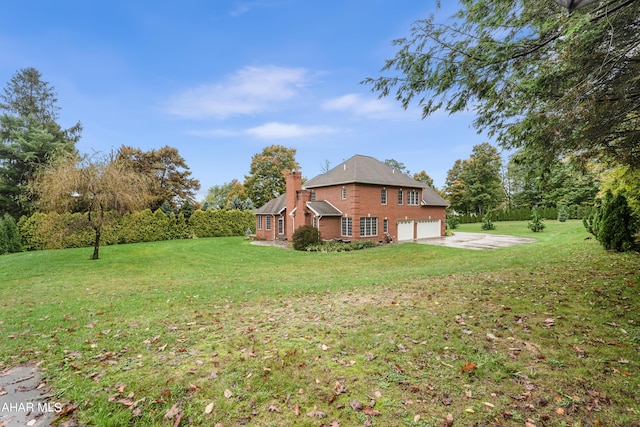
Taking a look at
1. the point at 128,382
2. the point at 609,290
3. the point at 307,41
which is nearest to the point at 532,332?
the point at 609,290

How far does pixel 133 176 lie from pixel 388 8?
45.0 ft

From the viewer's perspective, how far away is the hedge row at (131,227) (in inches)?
559

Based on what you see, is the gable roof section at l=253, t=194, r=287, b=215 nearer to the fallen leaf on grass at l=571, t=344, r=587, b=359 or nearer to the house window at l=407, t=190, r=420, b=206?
the house window at l=407, t=190, r=420, b=206

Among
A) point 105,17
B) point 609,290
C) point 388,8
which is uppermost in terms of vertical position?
point 105,17

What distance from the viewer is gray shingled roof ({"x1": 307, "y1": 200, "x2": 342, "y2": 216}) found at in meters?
21.3

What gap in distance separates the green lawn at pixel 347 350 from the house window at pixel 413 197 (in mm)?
15589

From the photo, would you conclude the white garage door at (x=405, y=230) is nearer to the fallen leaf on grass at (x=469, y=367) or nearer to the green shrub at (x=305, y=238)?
the green shrub at (x=305, y=238)

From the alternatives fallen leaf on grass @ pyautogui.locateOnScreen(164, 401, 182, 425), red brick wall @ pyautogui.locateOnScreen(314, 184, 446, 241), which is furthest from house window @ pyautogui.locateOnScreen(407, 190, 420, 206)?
fallen leaf on grass @ pyautogui.locateOnScreen(164, 401, 182, 425)

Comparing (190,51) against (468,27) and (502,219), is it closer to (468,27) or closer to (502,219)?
(468,27)

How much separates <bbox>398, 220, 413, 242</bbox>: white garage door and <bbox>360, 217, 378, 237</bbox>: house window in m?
2.48

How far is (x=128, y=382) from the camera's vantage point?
332cm

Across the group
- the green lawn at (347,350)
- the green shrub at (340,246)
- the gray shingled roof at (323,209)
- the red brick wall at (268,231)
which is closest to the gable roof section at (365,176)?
the gray shingled roof at (323,209)

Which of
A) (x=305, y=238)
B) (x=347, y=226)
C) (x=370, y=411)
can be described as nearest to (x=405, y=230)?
(x=347, y=226)

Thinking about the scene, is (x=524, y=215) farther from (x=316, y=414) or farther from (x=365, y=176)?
(x=316, y=414)
